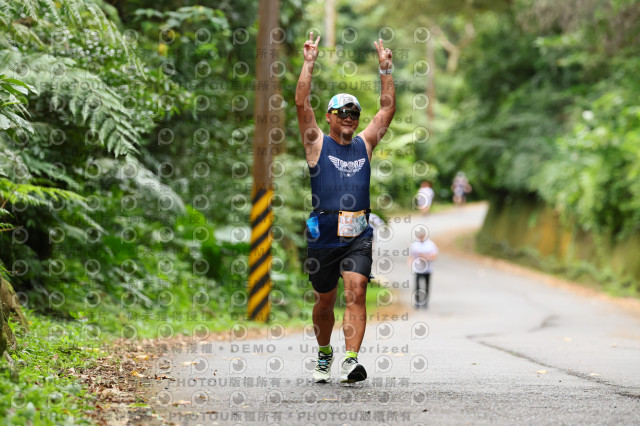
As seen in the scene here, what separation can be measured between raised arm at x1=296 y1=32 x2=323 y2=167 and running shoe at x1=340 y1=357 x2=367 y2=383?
146 cm

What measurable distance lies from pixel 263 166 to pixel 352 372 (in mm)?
6759

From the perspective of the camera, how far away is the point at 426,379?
6207 mm

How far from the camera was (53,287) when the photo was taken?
31.0ft

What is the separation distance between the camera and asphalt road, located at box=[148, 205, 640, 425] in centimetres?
484

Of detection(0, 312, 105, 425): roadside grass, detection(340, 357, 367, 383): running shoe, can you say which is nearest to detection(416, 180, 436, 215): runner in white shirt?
detection(0, 312, 105, 425): roadside grass

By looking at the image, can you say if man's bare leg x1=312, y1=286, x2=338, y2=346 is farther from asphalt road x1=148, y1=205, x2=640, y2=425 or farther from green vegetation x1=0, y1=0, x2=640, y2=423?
green vegetation x1=0, y1=0, x2=640, y2=423

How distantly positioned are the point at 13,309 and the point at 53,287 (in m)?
2.64

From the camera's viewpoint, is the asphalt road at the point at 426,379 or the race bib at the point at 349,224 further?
the race bib at the point at 349,224

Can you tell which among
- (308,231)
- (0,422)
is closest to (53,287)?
(308,231)

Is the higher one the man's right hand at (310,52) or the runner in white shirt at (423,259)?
the man's right hand at (310,52)

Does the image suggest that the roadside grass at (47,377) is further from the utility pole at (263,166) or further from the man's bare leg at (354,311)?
the utility pole at (263,166)

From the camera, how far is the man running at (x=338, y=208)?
589 cm

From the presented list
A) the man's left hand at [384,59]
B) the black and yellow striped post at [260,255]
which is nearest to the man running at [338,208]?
the man's left hand at [384,59]

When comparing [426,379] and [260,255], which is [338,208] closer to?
[426,379]
